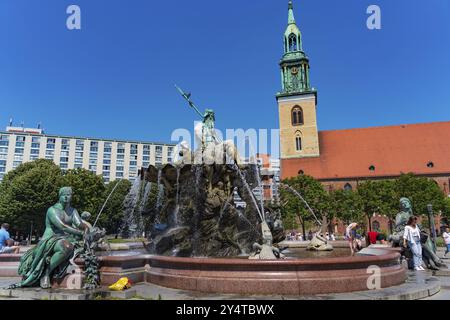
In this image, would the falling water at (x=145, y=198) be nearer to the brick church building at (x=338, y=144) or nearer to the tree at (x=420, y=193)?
the tree at (x=420, y=193)

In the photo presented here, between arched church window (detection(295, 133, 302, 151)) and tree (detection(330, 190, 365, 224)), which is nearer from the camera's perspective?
tree (detection(330, 190, 365, 224))

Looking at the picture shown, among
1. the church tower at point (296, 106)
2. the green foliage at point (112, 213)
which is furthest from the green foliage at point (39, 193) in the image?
the church tower at point (296, 106)

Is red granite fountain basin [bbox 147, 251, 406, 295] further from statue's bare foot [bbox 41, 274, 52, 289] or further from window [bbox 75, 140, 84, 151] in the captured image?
window [bbox 75, 140, 84, 151]

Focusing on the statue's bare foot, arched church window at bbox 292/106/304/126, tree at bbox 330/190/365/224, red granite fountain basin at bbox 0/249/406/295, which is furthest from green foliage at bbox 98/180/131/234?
red granite fountain basin at bbox 0/249/406/295

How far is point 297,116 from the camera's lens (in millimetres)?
64250

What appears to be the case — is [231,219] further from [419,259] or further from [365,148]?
[365,148]

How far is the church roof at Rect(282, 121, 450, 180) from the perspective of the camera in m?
57.6

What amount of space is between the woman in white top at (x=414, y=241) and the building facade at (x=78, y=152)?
89770mm

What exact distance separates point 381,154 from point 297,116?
16060 millimetres

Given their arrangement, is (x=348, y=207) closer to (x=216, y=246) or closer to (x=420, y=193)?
(x=420, y=193)

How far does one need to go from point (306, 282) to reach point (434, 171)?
194 feet

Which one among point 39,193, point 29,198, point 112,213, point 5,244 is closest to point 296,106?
point 112,213

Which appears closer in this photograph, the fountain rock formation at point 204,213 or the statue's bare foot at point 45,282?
the statue's bare foot at point 45,282

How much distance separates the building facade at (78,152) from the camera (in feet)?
331
